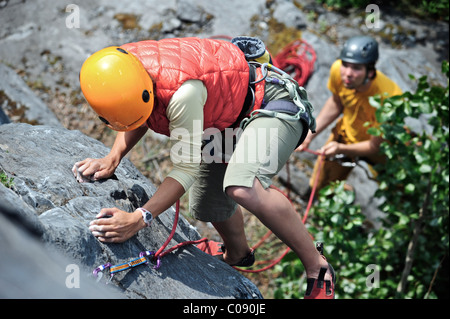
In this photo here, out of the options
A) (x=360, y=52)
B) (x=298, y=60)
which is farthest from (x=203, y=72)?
(x=298, y=60)

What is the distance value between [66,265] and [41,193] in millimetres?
544

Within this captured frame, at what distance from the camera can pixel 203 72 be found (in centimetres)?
240

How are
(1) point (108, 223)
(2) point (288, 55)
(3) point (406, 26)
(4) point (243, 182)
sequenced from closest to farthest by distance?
1. (1) point (108, 223)
2. (4) point (243, 182)
3. (2) point (288, 55)
4. (3) point (406, 26)

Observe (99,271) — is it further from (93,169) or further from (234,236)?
(234,236)

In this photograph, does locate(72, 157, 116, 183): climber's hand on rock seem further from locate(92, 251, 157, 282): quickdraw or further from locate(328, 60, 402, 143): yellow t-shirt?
locate(328, 60, 402, 143): yellow t-shirt

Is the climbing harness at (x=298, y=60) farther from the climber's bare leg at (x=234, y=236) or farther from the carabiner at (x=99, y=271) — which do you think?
the carabiner at (x=99, y=271)

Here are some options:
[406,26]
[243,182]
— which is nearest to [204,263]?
[243,182]

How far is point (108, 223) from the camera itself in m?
2.30

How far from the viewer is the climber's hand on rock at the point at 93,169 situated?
8.77 ft

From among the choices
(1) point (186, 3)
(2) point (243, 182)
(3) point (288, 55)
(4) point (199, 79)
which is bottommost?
(3) point (288, 55)

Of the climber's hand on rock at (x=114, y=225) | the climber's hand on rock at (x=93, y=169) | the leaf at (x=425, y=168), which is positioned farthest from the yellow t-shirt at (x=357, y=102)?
the climber's hand on rock at (x=114, y=225)

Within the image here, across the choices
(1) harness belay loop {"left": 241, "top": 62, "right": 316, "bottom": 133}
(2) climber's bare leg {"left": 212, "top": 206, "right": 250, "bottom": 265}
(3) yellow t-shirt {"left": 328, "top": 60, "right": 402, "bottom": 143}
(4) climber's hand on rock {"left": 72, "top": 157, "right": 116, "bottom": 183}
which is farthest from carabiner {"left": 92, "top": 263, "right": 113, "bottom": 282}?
(3) yellow t-shirt {"left": 328, "top": 60, "right": 402, "bottom": 143}

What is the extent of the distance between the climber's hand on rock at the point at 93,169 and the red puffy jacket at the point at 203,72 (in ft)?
1.24
